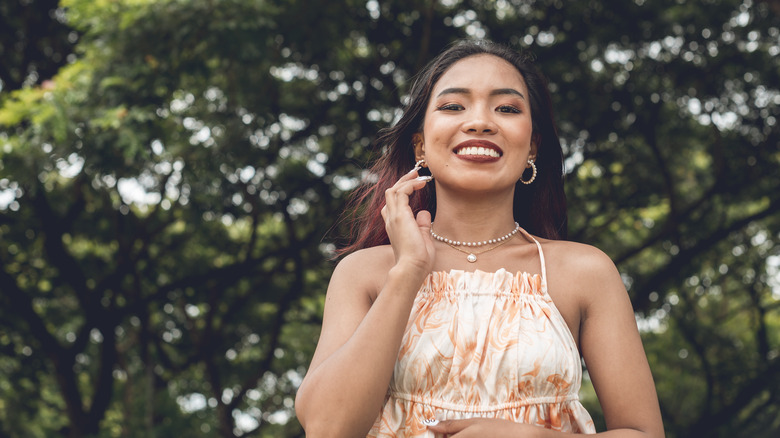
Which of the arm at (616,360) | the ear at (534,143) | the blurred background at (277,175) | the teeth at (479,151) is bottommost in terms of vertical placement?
the blurred background at (277,175)

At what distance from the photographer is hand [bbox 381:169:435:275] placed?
2.18 m

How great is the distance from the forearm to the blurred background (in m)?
4.34

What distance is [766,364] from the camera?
9203 millimetres

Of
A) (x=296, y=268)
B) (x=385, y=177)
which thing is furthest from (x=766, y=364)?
(x=385, y=177)

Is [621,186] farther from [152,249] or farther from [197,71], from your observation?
[152,249]

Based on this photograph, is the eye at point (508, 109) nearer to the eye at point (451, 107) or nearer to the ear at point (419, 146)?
the eye at point (451, 107)

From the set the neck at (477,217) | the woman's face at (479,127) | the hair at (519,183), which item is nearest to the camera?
the woman's face at (479,127)

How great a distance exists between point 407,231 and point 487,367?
43 centimetres

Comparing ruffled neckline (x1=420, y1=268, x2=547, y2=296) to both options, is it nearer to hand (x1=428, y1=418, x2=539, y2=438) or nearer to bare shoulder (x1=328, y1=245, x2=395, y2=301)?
bare shoulder (x1=328, y1=245, x2=395, y2=301)

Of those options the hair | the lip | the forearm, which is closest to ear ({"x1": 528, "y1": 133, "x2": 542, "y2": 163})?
the hair

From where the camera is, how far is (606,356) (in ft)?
7.08

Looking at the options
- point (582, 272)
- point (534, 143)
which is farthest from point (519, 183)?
point (582, 272)

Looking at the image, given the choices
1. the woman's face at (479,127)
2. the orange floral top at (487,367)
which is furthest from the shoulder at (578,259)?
the woman's face at (479,127)

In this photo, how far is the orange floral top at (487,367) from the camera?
213 centimetres
